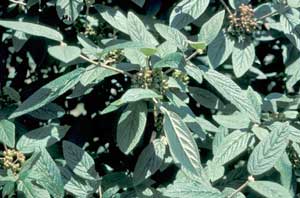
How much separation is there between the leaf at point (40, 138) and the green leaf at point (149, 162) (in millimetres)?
215

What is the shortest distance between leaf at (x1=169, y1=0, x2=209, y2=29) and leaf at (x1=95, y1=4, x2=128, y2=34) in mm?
121

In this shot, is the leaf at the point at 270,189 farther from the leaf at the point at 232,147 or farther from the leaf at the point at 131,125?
the leaf at the point at 131,125

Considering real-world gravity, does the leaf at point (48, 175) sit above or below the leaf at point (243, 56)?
below

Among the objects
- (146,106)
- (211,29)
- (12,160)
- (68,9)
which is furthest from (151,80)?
(12,160)

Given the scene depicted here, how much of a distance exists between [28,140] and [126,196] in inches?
11.1

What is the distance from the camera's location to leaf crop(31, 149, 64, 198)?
60.7 inches

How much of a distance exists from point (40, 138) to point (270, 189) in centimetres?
58

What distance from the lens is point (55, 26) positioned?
74.2 inches

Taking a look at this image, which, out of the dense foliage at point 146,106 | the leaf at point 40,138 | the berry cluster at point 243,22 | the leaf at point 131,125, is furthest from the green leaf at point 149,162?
the berry cluster at point 243,22

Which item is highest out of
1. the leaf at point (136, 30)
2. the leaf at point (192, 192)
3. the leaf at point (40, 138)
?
the leaf at point (136, 30)

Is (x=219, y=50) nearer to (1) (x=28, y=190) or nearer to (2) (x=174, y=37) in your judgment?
(2) (x=174, y=37)

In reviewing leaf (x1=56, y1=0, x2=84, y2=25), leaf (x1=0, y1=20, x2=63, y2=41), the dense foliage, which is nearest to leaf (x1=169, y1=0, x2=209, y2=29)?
the dense foliage

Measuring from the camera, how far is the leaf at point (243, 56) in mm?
1731

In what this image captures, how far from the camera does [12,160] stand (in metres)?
1.64
